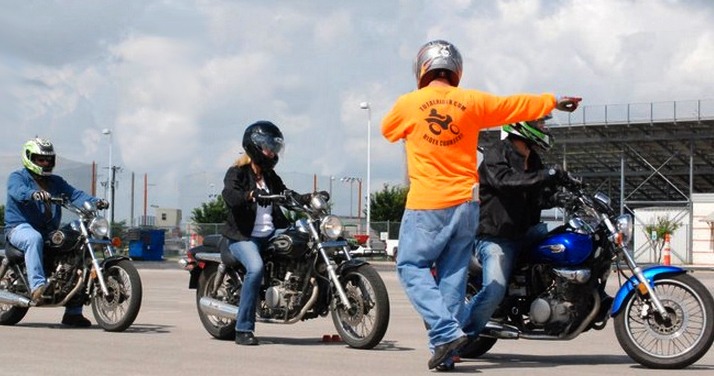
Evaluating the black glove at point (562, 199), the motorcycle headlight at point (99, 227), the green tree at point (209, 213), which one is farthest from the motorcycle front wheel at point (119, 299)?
the green tree at point (209, 213)

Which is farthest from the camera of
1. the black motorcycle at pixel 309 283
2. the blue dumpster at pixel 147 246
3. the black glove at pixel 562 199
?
the blue dumpster at pixel 147 246

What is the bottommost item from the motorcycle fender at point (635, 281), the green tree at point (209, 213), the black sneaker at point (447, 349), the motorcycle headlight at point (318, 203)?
the black sneaker at point (447, 349)

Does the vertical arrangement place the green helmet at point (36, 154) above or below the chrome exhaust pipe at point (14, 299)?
above

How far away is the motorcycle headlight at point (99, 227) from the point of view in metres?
11.0

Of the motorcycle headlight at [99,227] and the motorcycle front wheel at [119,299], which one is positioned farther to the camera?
the motorcycle headlight at [99,227]

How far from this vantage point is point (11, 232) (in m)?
11.4

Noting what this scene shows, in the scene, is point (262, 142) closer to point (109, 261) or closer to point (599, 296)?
point (109, 261)

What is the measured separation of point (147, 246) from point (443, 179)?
40762 mm

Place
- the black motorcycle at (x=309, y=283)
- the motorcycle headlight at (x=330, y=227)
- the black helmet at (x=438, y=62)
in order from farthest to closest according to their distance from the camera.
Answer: the motorcycle headlight at (x=330, y=227) < the black motorcycle at (x=309, y=283) < the black helmet at (x=438, y=62)

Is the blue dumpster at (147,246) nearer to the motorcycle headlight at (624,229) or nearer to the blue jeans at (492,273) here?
the blue jeans at (492,273)

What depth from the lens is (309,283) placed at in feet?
31.3

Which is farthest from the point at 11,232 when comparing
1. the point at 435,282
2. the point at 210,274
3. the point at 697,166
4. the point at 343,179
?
the point at 343,179

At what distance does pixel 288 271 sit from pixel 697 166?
68575 millimetres

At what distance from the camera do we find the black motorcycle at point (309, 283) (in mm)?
9117
